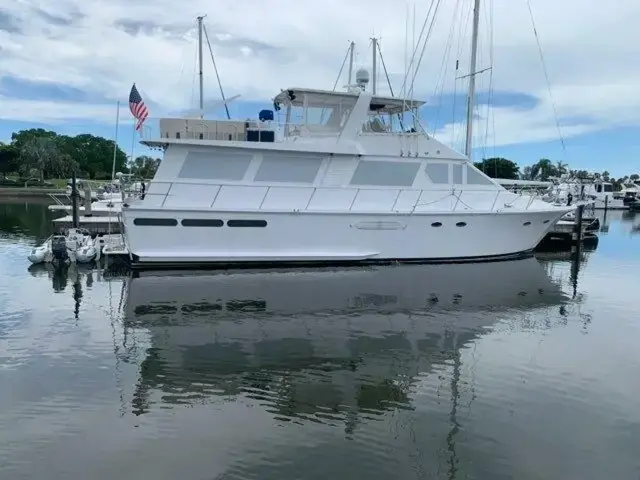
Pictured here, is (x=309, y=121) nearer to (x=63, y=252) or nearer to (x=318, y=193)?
(x=318, y=193)

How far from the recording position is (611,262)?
2044 cm

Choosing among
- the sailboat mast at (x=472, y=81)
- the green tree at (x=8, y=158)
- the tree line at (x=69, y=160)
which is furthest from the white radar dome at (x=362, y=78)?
the green tree at (x=8, y=158)

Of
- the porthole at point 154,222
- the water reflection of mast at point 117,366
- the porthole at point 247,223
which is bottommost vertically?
the water reflection of mast at point 117,366

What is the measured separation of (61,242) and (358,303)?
10.5 m

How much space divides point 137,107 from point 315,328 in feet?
32.7

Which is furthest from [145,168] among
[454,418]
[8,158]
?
[454,418]

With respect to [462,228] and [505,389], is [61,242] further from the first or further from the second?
[505,389]

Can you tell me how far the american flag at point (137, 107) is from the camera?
16219 mm

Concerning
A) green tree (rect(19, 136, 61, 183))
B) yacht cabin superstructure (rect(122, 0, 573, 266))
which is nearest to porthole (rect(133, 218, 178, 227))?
yacht cabin superstructure (rect(122, 0, 573, 266))

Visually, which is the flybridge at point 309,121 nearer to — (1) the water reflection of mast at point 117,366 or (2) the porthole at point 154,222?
(2) the porthole at point 154,222

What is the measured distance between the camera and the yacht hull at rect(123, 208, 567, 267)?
51.3 feet

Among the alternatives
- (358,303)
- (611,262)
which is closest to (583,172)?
(611,262)

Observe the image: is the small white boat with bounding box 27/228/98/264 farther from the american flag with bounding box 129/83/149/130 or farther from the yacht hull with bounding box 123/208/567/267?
the american flag with bounding box 129/83/149/130

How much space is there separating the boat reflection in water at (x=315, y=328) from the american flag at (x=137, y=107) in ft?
16.3
